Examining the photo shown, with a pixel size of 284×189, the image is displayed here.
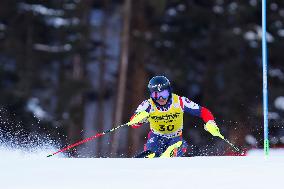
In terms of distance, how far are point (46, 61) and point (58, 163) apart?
19.5 metres

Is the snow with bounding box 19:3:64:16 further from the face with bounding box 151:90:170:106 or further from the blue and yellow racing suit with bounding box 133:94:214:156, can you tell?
the face with bounding box 151:90:170:106

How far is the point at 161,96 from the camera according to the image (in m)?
9.34

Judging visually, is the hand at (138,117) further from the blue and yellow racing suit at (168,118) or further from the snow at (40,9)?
the snow at (40,9)

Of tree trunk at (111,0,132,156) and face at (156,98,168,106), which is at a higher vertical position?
face at (156,98,168,106)

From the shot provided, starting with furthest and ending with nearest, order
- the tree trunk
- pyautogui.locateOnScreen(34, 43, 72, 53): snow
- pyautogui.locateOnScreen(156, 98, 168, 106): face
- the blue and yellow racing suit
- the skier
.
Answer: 1. pyautogui.locateOnScreen(34, 43, 72, 53): snow
2. the tree trunk
3. the blue and yellow racing suit
4. pyautogui.locateOnScreen(156, 98, 168, 106): face
5. the skier

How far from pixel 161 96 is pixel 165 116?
40 centimetres

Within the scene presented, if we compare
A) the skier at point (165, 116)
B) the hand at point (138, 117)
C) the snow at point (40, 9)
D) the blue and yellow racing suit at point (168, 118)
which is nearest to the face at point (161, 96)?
the skier at point (165, 116)

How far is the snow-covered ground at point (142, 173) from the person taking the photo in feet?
17.6

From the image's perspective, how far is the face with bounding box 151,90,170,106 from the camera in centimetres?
934

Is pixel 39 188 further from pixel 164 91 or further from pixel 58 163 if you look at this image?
pixel 164 91

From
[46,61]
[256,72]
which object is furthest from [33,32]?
[256,72]

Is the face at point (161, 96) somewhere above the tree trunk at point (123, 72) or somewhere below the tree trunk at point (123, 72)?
above

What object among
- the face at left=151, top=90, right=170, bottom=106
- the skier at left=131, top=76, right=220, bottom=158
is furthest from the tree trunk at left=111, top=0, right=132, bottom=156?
the face at left=151, top=90, right=170, bottom=106

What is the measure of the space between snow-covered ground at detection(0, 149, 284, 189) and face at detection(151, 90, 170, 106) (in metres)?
2.37
